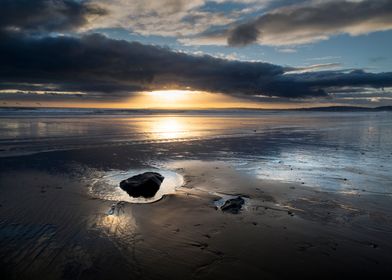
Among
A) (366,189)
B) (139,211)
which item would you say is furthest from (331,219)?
(139,211)

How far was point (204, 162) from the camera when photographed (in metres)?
15.7

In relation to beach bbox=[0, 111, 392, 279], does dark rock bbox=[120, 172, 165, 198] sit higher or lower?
higher

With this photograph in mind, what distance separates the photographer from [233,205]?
8.63 meters

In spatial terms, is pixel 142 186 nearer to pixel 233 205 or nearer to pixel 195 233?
pixel 233 205

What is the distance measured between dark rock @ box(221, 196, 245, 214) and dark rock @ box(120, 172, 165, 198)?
254 cm

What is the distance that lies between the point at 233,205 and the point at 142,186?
3.11 metres

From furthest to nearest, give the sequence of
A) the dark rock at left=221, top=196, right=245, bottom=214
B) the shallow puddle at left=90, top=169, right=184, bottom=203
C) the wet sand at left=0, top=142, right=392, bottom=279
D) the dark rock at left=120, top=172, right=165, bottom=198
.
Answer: the dark rock at left=120, top=172, right=165, bottom=198, the shallow puddle at left=90, top=169, right=184, bottom=203, the dark rock at left=221, top=196, right=245, bottom=214, the wet sand at left=0, top=142, right=392, bottom=279

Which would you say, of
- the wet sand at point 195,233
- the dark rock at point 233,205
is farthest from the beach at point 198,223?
the dark rock at point 233,205

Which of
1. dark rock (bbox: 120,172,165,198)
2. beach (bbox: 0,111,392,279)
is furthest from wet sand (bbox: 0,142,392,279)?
dark rock (bbox: 120,172,165,198)

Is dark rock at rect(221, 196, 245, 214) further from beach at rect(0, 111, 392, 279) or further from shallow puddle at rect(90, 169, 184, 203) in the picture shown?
shallow puddle at rect(90, 169, 184, 203)

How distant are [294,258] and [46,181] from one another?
29.9ft

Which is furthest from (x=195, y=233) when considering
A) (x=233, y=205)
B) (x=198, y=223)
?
(x=233, y=205)

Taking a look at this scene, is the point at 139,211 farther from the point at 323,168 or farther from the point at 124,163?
the point at 323,168

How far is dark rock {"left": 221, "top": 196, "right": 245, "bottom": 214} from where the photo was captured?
8.37 metres
